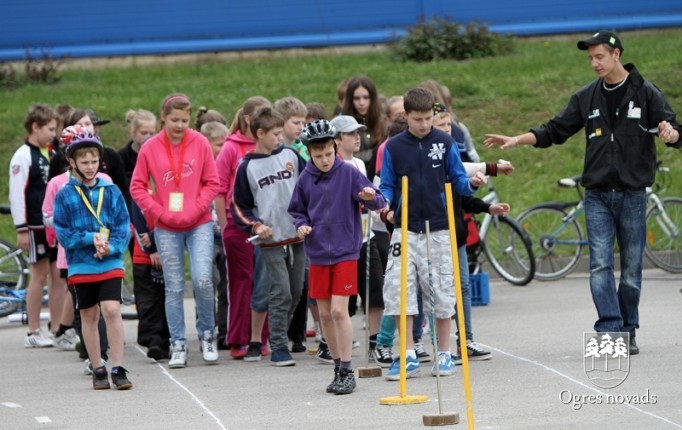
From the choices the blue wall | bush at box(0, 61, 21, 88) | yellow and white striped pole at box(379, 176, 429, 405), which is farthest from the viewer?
the blue wall

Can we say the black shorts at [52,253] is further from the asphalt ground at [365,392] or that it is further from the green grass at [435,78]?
the green grass at [435,78]

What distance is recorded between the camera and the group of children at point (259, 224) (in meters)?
9.52

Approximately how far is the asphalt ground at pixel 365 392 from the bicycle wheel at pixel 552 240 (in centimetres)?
325

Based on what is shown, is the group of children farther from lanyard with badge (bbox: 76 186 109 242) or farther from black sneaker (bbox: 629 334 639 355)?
black sneaker (bbox: 629 334 639 355)

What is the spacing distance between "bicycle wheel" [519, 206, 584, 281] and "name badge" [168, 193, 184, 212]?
594 centimetres

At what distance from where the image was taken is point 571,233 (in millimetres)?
15641

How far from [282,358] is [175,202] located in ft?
4.91

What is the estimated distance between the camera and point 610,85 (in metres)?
9.93

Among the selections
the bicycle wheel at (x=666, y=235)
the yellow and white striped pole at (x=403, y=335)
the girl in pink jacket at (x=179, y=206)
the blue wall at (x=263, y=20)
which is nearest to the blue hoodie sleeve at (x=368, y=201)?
the yellow and white striped pole at (x=403, y=335)

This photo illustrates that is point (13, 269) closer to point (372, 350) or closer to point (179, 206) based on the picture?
point (179, 206)

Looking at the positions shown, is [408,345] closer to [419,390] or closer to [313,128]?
[419,390]

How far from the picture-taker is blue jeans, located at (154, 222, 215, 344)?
34.9ft

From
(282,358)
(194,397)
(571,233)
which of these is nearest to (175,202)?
(282,358)

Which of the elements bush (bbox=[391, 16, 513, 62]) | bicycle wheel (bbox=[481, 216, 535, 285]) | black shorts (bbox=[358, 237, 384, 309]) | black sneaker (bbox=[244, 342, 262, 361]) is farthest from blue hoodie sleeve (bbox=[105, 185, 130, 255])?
bush (bbox=[391, 16, 513, 62])
